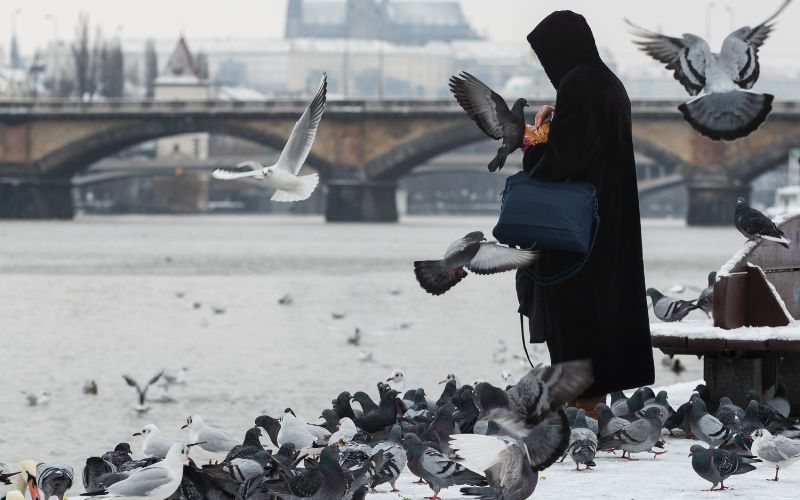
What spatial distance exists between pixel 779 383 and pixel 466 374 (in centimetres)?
981

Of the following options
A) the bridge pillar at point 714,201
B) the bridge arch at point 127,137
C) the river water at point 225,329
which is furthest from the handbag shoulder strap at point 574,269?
the bridge arch at point 127,137

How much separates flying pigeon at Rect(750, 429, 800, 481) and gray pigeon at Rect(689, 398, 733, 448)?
531 millimetres

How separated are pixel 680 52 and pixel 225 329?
17978 mm

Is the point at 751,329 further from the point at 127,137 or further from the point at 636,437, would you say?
the point at 127,137

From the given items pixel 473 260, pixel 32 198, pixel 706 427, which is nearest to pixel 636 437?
pixel 706 427

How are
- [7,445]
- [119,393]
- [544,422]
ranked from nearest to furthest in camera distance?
1. [544,422]
2. [7,445]
3. [119,393]

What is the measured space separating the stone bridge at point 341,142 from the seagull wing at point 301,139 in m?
65.1

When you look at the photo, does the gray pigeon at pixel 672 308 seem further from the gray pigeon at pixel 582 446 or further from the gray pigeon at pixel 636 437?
the gray pigeon at pixel 582 446

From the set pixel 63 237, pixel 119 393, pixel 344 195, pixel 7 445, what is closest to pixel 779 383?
pixel 7 445

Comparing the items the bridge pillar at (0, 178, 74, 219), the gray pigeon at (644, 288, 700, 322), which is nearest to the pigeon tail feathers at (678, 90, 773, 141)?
the gray pigeon at (644, 288, 700, 322)

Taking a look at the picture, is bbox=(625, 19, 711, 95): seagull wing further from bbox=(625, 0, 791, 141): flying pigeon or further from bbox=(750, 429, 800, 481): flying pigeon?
bbox=(750, 429, 800, 481): flying pigeon

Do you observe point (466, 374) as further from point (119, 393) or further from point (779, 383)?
point (779, 383)

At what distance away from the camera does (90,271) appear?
139ft

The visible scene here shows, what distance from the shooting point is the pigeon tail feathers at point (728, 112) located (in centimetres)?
878
